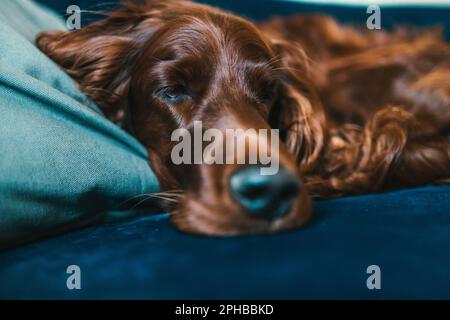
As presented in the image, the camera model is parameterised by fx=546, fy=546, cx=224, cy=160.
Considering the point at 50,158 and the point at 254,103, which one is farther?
the point at 254,103

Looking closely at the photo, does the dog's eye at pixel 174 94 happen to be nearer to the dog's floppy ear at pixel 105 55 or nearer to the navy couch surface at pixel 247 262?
the dog's floppy ear at pixel 105 55

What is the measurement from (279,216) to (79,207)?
47 cm

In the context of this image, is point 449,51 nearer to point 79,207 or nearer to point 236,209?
point 236,209

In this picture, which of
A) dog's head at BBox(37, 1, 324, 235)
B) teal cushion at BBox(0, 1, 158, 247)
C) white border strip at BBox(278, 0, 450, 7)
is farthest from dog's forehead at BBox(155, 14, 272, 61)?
white border strip at BBox(278, 0, 450, 7)

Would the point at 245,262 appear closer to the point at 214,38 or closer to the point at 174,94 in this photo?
the point at 174,94

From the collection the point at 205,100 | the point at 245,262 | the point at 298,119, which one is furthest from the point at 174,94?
the point at 245,262

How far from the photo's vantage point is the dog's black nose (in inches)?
46.7

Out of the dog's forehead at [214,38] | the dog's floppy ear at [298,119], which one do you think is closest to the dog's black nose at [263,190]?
the dog's forehead at [214,38]

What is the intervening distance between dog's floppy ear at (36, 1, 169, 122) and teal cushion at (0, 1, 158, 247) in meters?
0.25

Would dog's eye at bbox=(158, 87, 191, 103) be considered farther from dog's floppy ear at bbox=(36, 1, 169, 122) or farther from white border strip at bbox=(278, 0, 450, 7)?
→ white border strip at bbox=(278, 0, 450, 7)

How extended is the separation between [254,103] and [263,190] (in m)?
0.44

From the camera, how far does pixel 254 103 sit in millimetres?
1565

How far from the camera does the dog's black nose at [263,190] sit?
119cm

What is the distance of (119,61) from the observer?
178 cm
